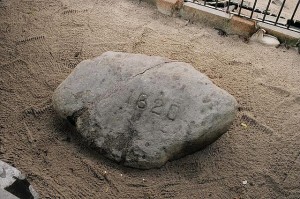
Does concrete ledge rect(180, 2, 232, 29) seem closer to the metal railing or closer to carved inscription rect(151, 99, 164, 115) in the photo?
the metal railing

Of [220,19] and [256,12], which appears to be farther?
[256,12]

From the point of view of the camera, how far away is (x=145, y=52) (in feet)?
12.8

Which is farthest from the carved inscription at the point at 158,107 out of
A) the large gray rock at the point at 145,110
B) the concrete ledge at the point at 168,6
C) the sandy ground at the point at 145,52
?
the concrete ledge at the point at 168,6

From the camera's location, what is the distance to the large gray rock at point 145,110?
2676 mm

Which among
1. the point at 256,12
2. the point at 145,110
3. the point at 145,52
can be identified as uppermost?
the point at 256,12

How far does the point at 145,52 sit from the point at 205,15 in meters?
1.06

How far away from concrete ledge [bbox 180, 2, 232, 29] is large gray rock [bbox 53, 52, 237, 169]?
5.13 feet

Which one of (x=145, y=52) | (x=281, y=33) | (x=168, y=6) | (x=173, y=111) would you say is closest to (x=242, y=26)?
(x=281, y=33)

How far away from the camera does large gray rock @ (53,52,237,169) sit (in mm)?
2676

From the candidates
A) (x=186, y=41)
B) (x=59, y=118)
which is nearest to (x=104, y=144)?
(x=59, y=118)

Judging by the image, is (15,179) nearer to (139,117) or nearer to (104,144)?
(104,144)

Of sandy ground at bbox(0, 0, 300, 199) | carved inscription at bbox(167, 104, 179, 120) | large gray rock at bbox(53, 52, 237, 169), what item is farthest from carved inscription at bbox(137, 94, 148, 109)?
sandy ground at bbox(0, 0, 300, 199)

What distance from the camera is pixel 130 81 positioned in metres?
2.90

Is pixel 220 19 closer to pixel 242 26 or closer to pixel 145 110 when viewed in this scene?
pixel 242 26
